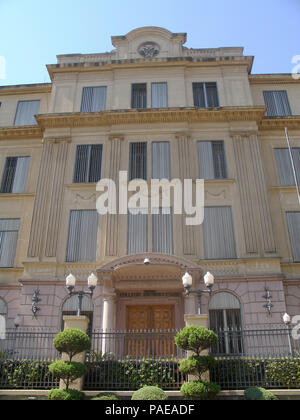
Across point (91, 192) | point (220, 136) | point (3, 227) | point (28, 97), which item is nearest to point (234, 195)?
point (220, 136)

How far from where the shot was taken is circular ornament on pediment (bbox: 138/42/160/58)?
25.3 metres

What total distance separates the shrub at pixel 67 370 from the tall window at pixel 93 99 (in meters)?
16.5

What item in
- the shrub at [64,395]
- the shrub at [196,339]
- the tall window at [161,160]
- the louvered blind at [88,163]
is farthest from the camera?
the louvered blind at [88,163]

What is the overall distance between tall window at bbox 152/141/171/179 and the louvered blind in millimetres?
3189

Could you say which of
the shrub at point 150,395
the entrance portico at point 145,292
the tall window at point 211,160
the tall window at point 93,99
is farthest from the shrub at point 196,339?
the tall window at point 93,99

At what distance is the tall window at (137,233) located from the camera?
19542 millimetres

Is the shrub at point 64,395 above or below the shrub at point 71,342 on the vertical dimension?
below

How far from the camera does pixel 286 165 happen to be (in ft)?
72.7

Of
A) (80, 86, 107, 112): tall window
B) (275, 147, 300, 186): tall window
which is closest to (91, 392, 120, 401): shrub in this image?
(275, 147, 300, 186): tall window

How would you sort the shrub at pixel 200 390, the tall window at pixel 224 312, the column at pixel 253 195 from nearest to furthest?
the shrub at pixel 200 390 → the tall window at pixel 224 312 → the column at pixel 253 195

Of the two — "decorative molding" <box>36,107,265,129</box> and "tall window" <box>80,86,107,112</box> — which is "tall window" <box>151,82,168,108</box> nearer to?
"decorative molding" <box>36,107,265,129</box>

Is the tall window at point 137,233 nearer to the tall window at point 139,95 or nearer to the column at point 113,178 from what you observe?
the column at point 113,178

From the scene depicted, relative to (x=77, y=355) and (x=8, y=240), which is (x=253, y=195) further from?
(x=8, y=240)

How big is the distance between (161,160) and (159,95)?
15.8ft
